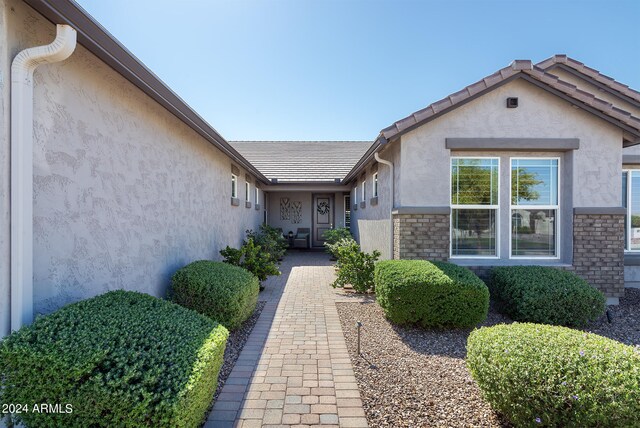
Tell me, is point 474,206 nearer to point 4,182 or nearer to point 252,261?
point 252,261

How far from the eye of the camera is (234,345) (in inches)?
170

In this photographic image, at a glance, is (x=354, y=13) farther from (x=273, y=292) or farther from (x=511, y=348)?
(x=511, y=348)

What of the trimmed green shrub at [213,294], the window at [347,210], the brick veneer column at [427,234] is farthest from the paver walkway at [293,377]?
the window at [347,210]

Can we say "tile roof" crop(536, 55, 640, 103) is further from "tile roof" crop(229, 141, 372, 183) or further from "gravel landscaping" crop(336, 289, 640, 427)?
"tile roof" crop(229, 141, 372, 183)

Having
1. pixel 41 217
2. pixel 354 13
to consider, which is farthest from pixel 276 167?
pixel 41 217

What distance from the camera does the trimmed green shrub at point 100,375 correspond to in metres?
2.01

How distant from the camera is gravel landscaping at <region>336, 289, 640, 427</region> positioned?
284 centimetres

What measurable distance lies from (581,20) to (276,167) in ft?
39.2

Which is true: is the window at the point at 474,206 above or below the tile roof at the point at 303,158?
below

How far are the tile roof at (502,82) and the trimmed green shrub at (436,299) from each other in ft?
9.05

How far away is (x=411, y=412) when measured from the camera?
2877 mm

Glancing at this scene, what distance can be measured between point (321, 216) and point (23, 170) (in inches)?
521

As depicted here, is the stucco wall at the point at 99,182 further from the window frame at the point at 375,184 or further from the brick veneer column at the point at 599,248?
the brick veneer column at the point at 599,248

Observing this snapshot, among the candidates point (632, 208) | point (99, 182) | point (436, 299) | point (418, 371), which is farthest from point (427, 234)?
point (632, 208)
